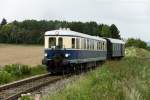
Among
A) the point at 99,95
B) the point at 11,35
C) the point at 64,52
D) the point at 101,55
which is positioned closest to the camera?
the point at 99,95

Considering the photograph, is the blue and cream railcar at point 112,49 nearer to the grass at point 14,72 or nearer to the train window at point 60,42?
the grass at point 14,72

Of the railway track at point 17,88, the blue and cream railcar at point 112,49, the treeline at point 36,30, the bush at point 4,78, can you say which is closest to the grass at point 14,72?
the bush at point 4,78

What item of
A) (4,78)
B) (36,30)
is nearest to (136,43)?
(36,30)

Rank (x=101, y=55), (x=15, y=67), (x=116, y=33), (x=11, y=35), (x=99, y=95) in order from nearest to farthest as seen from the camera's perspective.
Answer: (x=99, y=95) < (x=15, y=67) < (x=101, y=55) < (x=11, y=35) < (x=116, y=33)

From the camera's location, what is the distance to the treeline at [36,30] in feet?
338

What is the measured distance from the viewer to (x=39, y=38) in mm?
100250

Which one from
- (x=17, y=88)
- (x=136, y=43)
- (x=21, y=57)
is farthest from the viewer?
(x=136, y=43)

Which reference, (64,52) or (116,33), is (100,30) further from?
(64,52)

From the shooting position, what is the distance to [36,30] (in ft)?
371

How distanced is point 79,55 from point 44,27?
80908mm

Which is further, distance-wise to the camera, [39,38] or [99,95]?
[39,38]

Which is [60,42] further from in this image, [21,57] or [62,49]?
[21,57]

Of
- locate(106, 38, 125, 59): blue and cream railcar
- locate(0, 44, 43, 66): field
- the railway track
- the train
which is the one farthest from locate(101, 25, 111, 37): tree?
the railway track

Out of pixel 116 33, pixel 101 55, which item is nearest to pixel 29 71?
pixel 101 55
